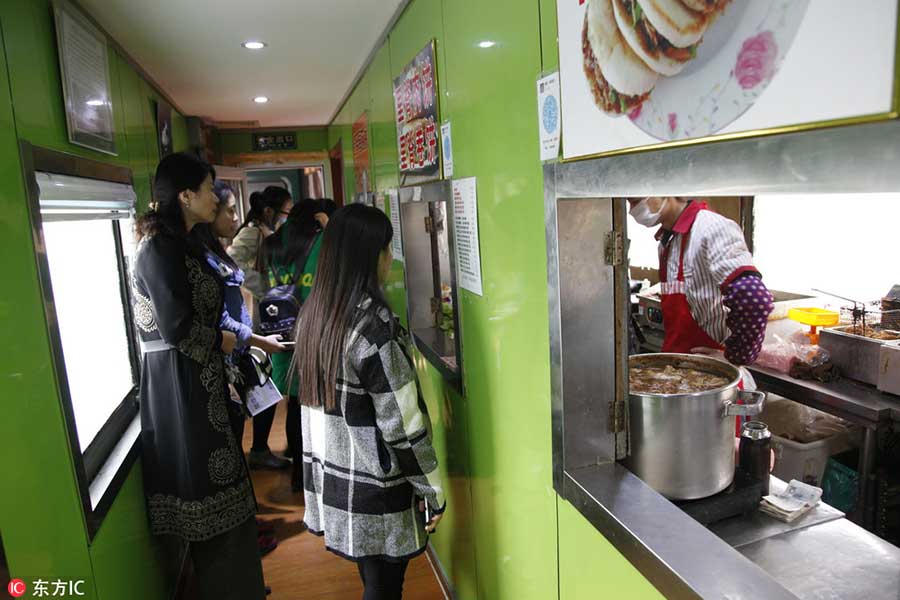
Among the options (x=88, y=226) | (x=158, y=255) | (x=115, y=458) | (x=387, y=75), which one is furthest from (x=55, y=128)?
(x=387, y=75)

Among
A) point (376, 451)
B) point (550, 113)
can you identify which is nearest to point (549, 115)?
point (550, 113)

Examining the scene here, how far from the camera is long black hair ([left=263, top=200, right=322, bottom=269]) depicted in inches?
131

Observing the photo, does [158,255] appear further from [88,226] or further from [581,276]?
[581,276]

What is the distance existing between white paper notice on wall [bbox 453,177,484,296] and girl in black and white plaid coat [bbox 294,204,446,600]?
0.74 feet

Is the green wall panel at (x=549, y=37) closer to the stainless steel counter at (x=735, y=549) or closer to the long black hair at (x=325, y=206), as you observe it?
the stainless steel counter at (x=735, y=549)

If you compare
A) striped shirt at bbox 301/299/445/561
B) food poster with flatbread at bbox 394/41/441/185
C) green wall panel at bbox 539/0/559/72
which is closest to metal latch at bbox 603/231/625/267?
green wall panel at bbox 539/0/559/72

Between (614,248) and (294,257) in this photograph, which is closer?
(614,248)

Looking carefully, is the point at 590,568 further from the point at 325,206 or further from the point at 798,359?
the point at 325,206

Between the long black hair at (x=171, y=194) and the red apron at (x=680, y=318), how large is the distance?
1766 millimetres

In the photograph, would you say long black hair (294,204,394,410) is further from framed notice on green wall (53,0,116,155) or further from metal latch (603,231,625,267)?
framed notice on green wall (53,0,116,155)

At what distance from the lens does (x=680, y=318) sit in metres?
2.26

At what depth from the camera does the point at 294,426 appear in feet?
11.3

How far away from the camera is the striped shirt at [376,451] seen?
168 centimetres

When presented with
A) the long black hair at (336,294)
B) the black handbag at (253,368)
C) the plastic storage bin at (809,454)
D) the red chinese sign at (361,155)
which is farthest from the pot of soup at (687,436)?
the red chinese sign at (361,155)
